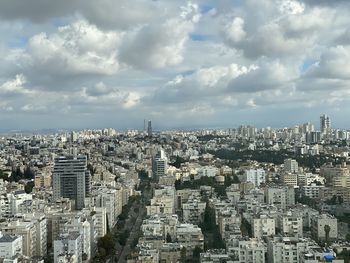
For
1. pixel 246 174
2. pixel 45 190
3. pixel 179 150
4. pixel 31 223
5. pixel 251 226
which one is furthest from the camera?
pixel 179 150

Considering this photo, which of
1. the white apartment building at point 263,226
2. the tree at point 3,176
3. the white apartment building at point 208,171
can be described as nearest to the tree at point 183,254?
the white apartment building at point 263,226

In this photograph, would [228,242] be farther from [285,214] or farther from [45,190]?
[45,190]

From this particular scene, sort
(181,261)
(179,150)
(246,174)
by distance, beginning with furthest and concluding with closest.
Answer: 1. (179,150)
2. (246,174)
3. (181,261)

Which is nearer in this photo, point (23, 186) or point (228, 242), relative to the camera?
point (228, 242)

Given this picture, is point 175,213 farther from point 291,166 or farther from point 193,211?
point 291,166

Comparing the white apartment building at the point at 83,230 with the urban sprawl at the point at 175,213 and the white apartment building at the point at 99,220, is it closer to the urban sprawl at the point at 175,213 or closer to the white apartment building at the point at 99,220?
the urban sprawl at the point at 175,213

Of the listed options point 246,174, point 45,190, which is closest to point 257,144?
point 246,174

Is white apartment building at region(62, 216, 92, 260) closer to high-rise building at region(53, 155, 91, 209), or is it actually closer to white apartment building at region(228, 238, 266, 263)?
white apartment building at region(228, 238, 266, 263)

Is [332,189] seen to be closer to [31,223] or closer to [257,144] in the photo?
[31,223]

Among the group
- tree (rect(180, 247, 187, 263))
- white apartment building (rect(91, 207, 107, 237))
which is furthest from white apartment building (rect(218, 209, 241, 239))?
white apartment building (rect(91, 207, 107, 237))
